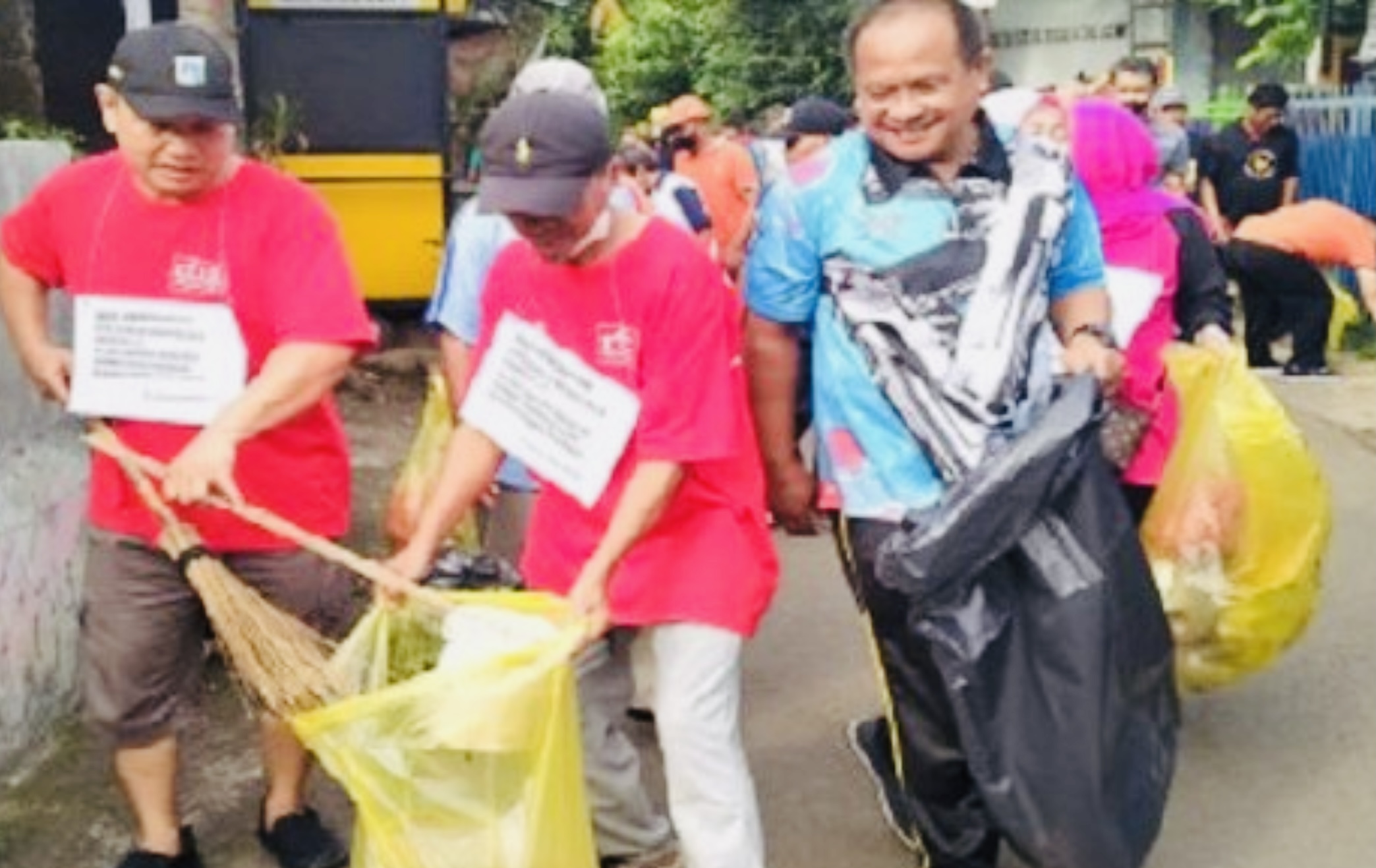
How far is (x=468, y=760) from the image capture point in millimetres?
3020

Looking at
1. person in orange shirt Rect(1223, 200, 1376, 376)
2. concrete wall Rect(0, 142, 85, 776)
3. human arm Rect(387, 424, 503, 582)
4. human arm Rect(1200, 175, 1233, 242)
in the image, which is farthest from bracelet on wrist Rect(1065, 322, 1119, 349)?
human arm Rect(1200, 175, 1233, 242)

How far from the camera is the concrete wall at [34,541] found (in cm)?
436

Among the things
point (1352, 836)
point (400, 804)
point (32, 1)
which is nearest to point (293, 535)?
point (400, 804)

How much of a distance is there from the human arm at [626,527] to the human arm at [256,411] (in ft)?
2.04

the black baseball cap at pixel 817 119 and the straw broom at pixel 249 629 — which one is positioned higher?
the black baseball cap at pixel 817 119

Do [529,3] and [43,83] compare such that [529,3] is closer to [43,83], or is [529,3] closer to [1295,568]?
[43,83]

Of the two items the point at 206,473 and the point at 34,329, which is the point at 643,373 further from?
the point at 34,329

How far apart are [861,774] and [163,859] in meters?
1.63

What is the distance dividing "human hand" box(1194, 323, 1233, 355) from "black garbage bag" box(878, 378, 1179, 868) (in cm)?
143

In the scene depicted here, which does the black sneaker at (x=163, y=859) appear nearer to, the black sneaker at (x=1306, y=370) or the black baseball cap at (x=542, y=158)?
the black baseball cap at (x=542, y=158)

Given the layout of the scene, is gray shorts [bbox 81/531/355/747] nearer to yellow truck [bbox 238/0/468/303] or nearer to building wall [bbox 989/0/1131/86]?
yellow truck [bbox 238/0/468/303]

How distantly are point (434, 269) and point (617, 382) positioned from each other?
21.2 feet

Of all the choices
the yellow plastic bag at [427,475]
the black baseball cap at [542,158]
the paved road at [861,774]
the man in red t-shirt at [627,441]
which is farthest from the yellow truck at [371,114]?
the black baseball cap at [542,158]

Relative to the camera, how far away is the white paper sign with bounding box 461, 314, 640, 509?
130 inches
